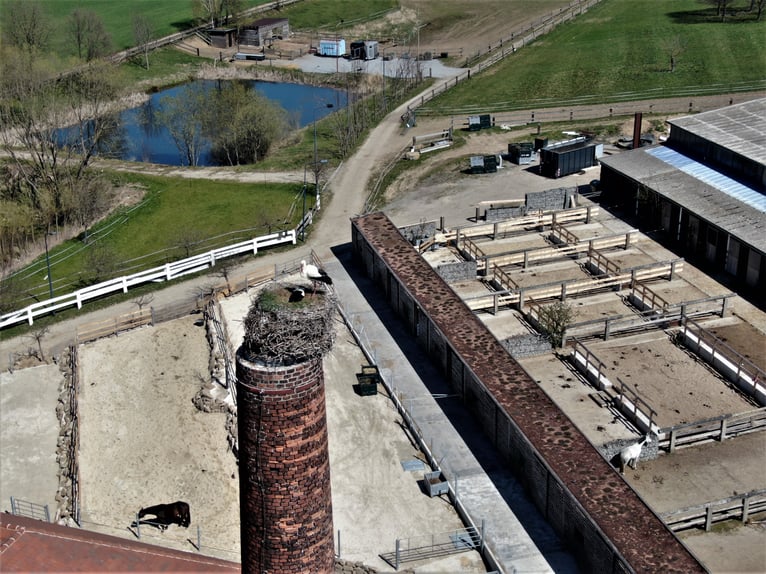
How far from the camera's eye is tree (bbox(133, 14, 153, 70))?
112188 mm

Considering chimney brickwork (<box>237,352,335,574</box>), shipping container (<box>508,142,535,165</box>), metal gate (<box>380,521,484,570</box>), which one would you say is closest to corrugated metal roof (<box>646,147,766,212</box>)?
shipping container (<box>508,142,535,165</box>)

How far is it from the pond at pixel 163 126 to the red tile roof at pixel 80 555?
5395cm

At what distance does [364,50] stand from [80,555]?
88.9 m

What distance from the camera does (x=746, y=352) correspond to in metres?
43.9

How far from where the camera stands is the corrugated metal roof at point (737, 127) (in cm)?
5638

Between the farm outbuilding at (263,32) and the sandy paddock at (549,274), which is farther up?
the farm outbuilding at (263,32)

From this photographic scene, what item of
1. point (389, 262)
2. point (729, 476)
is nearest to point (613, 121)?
point (389, 262)

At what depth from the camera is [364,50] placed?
108375mm

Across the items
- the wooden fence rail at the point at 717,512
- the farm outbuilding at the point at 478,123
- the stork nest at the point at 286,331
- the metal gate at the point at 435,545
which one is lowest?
the metal gate at the point at 435,545

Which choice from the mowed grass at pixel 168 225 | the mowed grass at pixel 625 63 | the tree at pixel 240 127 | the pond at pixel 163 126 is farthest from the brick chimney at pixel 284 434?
the mowed grass at pixel 625 63

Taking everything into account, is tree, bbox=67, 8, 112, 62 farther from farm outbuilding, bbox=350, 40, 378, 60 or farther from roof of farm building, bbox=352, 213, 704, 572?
roof of farm building, bbox=352, 213, 704, 572

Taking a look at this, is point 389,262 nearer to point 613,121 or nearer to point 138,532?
point 138,532

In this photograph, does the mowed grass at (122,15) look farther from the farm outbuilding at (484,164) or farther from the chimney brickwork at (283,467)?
the chimney brickwork at (283,467)

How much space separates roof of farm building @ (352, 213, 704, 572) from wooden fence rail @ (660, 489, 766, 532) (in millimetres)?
2180
